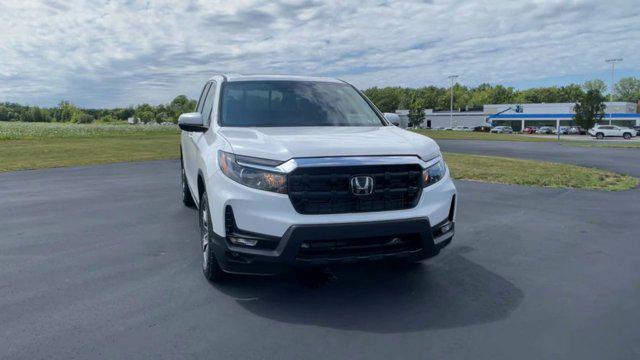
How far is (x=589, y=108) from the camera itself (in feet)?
196

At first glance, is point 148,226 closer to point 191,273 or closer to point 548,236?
point 191,273

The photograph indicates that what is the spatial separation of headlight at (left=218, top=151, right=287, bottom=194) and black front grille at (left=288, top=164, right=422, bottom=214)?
0.26 ft

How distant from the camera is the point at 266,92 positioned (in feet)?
18.1

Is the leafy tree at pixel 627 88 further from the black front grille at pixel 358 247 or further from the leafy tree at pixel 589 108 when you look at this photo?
the black front grille at pixel 358 247

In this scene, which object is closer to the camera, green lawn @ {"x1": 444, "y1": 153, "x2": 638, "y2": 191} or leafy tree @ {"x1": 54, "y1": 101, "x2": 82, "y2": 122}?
green lawn @ {"x1": 444, "y1": 153, "x2": 638, "y2": 191}

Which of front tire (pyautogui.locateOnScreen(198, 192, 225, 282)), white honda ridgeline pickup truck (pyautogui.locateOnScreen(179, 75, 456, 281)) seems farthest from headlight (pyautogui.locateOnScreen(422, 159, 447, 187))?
front tire (pyautogui.locateOnScreen(198, 192, 225, 282))

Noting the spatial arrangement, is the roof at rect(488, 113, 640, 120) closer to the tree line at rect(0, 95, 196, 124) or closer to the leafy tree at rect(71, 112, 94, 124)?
the tree line at rect(0, 95, 196, 124)

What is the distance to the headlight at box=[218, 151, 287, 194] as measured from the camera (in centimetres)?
382

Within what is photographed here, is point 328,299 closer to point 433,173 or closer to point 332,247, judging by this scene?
point 332,247

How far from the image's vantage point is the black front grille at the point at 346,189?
3.81 m

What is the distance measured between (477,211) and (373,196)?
183 inches

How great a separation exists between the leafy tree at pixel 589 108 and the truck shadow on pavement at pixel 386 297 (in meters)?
62.9

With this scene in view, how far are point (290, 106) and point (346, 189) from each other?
1863 millimetres

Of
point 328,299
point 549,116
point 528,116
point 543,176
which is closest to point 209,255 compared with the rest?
point 328,299
